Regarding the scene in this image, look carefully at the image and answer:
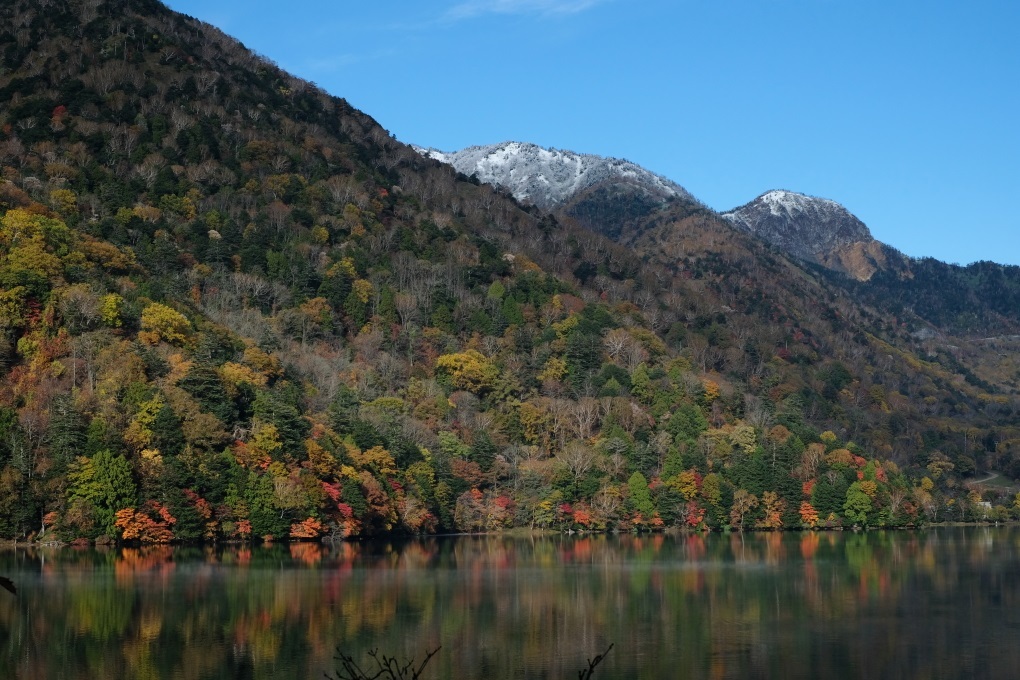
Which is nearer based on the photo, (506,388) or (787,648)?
(787,648)

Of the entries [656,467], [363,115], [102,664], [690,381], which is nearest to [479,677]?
[102,664]

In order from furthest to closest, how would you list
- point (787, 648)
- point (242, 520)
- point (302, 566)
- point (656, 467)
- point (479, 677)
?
point (656, 467)
point (242, 520)
point (302, 566)
point (787, 648)
point (479, 677)

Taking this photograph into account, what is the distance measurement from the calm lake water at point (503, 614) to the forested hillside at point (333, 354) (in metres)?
8.28

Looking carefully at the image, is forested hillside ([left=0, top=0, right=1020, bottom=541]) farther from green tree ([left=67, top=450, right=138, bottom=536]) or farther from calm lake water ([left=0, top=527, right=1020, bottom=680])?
calm lake water ([left=0, top=527, right=1020, bottom=680])

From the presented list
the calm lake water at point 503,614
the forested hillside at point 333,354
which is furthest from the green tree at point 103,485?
the calm lake water at point 503,614

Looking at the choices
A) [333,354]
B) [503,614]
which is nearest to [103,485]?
[503,614]

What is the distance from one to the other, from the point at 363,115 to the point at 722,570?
12716cm

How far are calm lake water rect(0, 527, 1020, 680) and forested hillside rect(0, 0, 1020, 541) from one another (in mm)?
8280

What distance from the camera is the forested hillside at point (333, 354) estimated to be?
71.6 m

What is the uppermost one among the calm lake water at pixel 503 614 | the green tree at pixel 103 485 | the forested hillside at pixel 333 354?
the forested hillside at pixel 333 354

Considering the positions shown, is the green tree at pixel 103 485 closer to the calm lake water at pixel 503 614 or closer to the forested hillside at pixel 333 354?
the forested hillside at pixel 333 354

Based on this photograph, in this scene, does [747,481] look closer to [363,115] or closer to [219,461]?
[219,461]

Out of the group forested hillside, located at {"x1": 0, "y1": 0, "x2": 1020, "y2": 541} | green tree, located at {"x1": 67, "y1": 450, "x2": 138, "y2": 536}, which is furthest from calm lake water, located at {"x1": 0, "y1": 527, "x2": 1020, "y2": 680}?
forested hillside, located at {"x1": 0, "y1": 0, "x2": 1020, "y2": 541}

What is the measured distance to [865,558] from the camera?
71.2 meters
